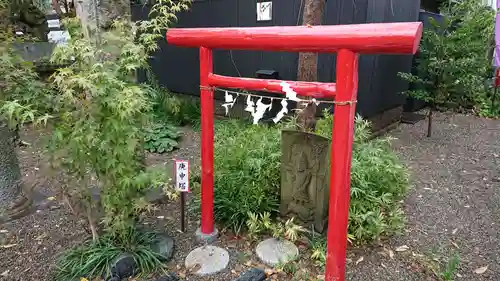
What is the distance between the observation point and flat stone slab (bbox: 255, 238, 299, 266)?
265 centimetres

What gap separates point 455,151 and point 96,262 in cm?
497

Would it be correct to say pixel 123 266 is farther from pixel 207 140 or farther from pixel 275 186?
pixel 275 186

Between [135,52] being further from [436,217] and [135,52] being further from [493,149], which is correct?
[493,149]

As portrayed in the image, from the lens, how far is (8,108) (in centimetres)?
196

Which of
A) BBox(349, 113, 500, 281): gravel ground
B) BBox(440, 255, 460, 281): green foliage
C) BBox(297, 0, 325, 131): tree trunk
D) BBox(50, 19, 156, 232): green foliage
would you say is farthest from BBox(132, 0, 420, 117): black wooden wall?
BBox(50, 19, 156, 232): green foliage

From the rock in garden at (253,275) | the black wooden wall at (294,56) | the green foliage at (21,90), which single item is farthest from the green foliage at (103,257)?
the black wooden wall at (294,56)

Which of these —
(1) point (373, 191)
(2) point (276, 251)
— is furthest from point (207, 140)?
(1) point (373, 191)

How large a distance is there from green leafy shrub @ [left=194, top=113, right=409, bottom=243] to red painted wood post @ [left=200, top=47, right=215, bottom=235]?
236 millimetres

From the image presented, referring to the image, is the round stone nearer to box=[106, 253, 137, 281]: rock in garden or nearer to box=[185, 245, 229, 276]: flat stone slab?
box=[106, 253, 137, 281]: rock in garden

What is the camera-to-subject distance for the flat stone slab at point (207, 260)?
2.58 metres

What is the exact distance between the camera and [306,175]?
2928 mm

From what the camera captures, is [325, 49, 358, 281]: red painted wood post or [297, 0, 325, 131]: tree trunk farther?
[297, 0, 325, 131]: tree trunk

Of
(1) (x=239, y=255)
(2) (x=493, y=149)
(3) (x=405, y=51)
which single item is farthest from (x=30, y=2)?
(2) (x=493, y=149)

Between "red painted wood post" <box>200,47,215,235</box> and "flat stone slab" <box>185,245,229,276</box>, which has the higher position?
"red painted wood post" <box>200,47,215,235</box>
